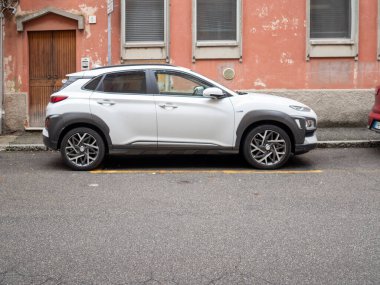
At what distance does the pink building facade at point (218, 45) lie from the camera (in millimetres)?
13469

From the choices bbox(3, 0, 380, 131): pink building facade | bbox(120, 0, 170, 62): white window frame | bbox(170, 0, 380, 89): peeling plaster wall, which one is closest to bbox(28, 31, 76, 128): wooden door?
bbox(3, 0, 380, 131): pink building facade

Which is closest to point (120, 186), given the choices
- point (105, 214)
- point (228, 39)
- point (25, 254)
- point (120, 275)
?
point (105, 214)

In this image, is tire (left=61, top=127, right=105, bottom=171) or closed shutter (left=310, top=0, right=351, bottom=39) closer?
tire (left=61, top=127, right=105, bottom=171)

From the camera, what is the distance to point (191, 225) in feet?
18.9

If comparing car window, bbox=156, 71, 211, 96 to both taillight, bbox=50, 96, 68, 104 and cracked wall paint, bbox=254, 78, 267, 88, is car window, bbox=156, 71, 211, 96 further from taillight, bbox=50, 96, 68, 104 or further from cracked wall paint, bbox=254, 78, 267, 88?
cracked wall paint, bbox=254, 78, 267, 88

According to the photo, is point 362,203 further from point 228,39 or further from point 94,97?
point 228,39

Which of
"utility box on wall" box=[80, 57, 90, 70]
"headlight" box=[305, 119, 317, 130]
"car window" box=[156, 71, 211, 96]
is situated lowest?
"headlight" box=[305, 119, 317, 130]

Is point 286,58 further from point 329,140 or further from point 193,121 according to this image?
point 193,121

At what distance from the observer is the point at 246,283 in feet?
13.8

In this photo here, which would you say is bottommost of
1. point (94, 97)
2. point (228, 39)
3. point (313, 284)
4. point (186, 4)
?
point (313, 284)

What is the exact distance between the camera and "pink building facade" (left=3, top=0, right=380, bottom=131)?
13.5 m

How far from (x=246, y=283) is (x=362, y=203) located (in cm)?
298

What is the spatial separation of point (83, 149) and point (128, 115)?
0.92m

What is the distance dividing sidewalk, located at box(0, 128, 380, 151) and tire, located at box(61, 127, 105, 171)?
2.52 m
